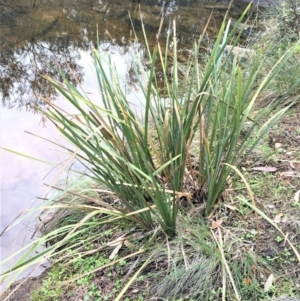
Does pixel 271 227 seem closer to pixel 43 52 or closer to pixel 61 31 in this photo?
pixel 43 52

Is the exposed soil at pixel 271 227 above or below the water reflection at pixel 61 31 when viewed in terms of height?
below

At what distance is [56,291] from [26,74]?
307 centimetres

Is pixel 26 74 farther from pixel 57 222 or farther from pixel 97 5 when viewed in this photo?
pixel 97 5

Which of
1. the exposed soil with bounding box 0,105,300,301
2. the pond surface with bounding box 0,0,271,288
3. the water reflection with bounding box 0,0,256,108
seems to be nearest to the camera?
the exposed soil with bounding box 0,105,300,301

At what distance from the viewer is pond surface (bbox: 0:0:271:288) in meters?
2.50

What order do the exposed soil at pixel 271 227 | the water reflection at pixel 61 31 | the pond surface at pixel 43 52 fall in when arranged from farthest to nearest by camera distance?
the water reflection at pixel 61 31 → the pond surface at pixel 43 52 → the exposed soil at pixel 271 227

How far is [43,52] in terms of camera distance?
4766 mm

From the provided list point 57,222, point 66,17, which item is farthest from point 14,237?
point 66,17

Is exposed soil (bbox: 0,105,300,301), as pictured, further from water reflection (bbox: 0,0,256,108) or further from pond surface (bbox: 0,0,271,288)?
water reflection (bbox: 0,0,256,108)

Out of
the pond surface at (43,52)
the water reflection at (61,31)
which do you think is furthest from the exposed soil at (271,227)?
the water reflection at (61,31)

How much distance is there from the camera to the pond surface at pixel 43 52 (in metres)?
2.50

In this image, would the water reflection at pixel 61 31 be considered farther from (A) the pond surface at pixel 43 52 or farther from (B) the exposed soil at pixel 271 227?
(B) the exposed soil at pixel 271 227

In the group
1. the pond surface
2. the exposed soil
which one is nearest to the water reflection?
the pond surface

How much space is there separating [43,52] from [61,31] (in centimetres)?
79
